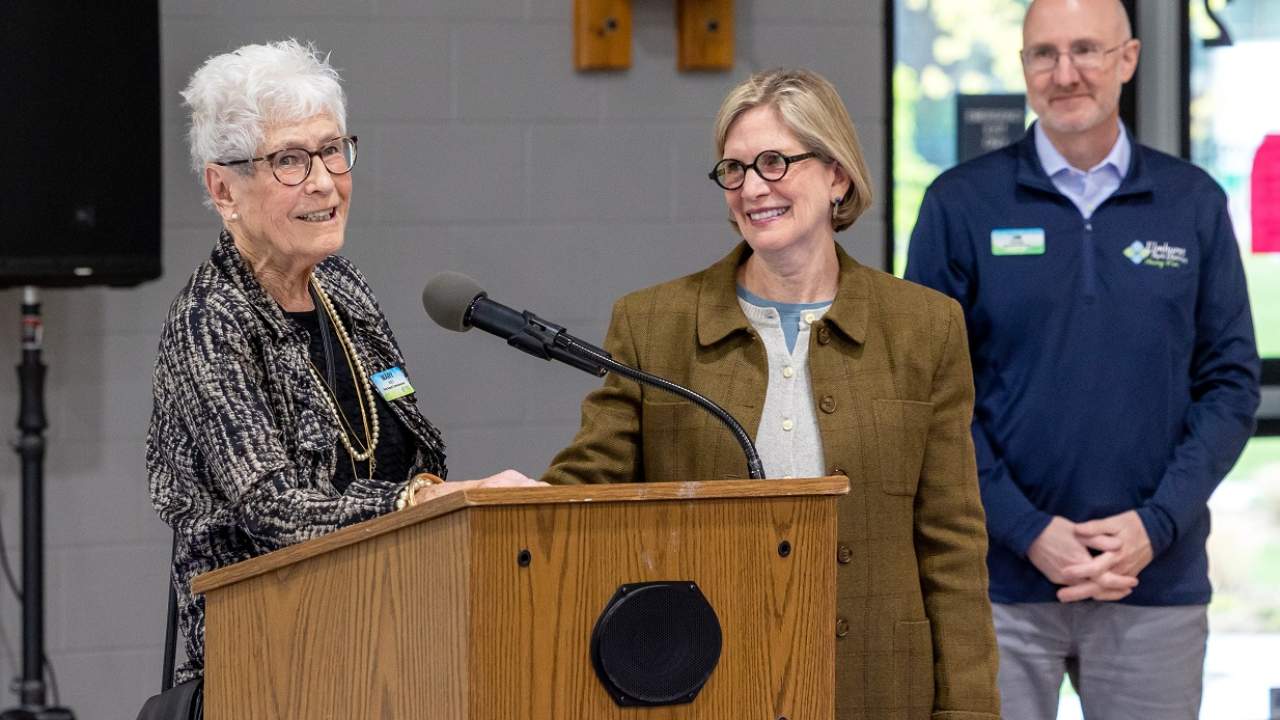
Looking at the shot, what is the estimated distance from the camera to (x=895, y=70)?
4008 millimetres

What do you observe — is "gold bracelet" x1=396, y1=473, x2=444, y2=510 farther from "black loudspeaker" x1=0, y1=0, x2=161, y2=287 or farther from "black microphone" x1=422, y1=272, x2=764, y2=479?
"black loudspeaker" x1=0, y1=0, x2=161, y2=287

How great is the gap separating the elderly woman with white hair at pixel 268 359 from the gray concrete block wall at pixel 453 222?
1.63 m

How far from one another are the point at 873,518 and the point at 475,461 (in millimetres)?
1912

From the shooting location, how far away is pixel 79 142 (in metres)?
3.34

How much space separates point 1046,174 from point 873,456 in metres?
1.15

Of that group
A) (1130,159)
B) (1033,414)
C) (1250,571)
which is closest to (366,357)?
(1033,414)

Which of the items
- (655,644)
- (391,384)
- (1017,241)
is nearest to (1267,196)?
(1017,241)

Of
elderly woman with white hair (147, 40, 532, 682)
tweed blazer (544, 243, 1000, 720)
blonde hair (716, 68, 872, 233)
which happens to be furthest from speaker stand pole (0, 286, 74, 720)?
blonde hair (716, 68, 872, 233)

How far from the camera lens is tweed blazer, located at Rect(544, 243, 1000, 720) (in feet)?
6.64

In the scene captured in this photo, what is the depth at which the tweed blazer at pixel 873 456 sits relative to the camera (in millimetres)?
2023

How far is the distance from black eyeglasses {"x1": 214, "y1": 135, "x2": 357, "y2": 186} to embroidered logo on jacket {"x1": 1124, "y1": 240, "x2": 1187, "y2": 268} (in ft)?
5.07

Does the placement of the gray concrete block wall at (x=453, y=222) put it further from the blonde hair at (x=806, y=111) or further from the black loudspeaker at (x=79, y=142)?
the blonde hair at (x=806, y=111)

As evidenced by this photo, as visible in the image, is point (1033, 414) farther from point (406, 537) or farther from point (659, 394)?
point (406, 537)

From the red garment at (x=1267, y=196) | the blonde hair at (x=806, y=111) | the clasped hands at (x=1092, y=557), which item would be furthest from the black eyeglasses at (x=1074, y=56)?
the red garment at (x=1267, y=196)
